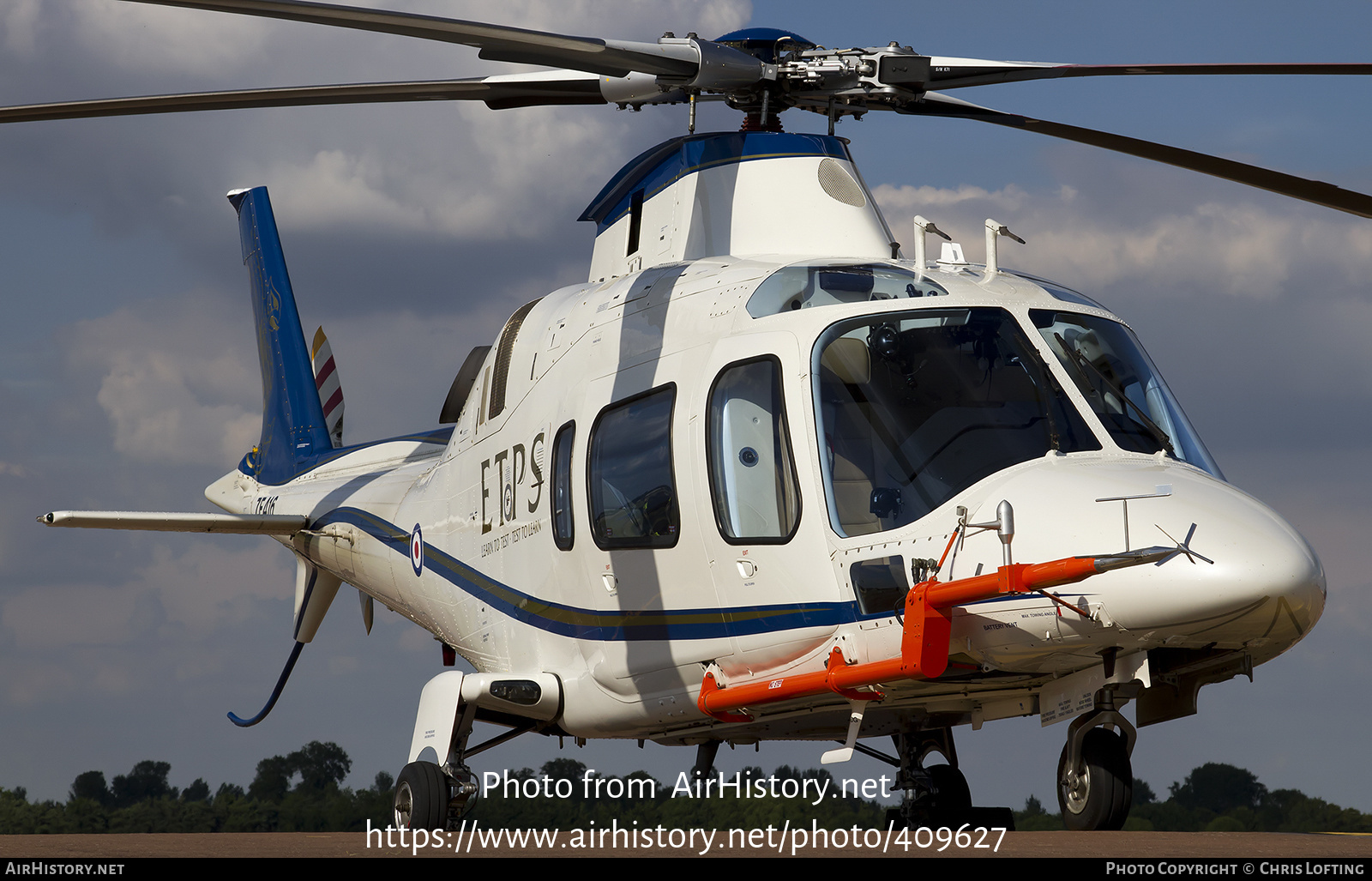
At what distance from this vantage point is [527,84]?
9414 millimetres

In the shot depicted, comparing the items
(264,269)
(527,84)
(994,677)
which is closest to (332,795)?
(264,269)

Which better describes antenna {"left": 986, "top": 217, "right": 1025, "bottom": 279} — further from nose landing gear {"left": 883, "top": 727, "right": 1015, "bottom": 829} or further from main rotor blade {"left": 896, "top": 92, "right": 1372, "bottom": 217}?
nose landing gear {"left": 883, "top": 727, "right": 1015, "bottom": 829}

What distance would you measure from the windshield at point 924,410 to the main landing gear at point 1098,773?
1.39 m

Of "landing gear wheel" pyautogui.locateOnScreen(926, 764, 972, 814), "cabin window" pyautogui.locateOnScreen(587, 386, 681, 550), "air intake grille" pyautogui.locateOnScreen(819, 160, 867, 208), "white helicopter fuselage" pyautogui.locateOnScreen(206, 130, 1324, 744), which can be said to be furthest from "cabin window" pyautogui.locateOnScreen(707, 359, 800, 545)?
"landing gear wheel" pyautogui.locateOnScreen(926, 764, 972, 814)

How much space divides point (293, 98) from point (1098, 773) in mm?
5744

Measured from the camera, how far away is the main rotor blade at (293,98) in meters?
8.25

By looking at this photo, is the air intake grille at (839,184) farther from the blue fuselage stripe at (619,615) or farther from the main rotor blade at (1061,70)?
the blue fuselage stripe at (619,615)

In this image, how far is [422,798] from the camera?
31.1 ft

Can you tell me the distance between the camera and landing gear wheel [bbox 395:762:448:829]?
31.0 feet

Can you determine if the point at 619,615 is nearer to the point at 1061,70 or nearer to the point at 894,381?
the point at 894,381

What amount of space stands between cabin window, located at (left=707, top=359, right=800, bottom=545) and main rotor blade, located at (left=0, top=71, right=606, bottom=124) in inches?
104

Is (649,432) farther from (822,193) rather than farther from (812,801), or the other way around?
(812,801)

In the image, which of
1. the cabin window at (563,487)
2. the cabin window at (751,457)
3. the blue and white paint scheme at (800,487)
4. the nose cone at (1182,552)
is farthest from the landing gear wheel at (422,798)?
the nose cone at (1182,552)

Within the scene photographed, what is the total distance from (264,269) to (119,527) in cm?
438
